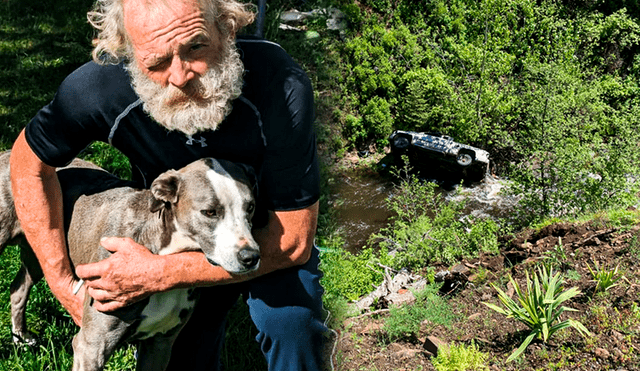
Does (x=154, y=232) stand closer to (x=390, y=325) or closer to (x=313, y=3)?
(x=390, y=325)

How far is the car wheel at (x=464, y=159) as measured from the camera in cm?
1163

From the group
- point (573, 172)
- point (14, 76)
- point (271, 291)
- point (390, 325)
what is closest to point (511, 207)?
point (573, 172)

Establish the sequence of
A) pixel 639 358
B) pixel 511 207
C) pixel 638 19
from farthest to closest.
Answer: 1. pixel 638 19
2. pixel 511 207
3. pixel 639 358

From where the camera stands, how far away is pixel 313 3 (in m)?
12.1

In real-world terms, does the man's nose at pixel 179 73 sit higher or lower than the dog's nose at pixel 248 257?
higher

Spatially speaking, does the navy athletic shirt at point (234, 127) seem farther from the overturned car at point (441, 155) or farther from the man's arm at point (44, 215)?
the overturned car at point (441, 155)

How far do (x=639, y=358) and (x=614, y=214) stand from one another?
3119mm

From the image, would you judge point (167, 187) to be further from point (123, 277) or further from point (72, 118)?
point (72, 118)

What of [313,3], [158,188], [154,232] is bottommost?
[313,3]

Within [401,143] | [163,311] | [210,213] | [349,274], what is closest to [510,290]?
[349,274]

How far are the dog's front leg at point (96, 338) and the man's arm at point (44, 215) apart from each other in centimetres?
21

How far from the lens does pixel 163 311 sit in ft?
8.61

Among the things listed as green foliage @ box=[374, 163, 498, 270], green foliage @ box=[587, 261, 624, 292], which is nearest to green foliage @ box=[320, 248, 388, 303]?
green foliage @ box=[374, 163, 498, 270]

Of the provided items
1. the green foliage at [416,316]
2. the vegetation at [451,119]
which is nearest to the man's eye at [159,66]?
the vegetation at [451,119]
